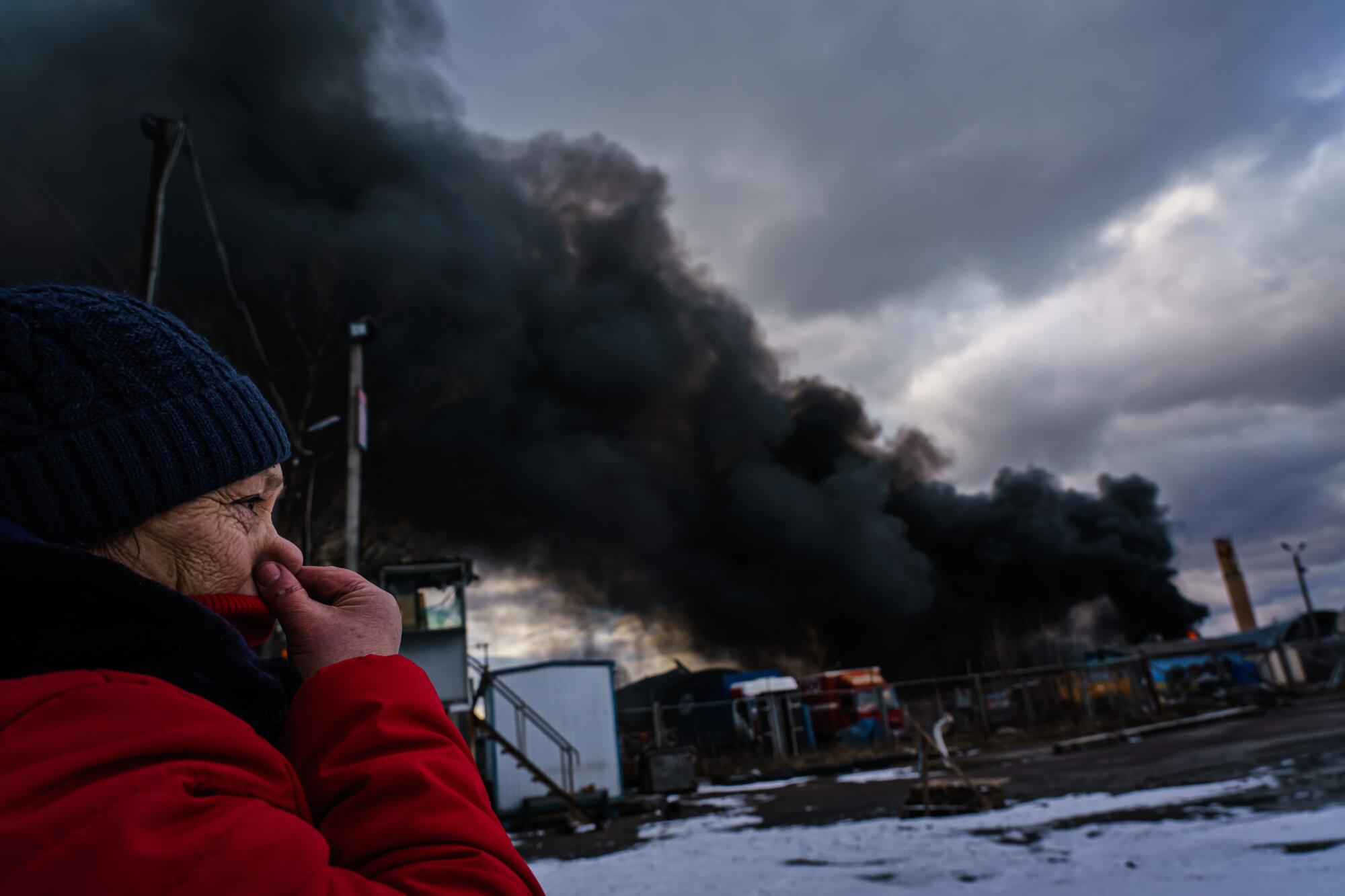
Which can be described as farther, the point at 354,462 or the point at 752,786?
the point at 752,786

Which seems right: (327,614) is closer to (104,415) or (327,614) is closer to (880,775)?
(104,415)

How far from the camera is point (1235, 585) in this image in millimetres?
56906

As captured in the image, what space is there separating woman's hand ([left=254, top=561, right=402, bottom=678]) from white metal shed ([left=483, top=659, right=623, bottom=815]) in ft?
49.9

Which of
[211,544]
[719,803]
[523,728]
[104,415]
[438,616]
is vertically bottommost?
[719,803]

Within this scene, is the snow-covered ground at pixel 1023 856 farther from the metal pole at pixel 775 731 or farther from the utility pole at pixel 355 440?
the metal pole at pixel 775 731

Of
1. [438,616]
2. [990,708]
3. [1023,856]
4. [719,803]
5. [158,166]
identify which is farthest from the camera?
[990,708]

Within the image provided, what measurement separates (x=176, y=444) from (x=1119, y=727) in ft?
81.1

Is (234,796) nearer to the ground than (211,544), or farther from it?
nearer to the ground

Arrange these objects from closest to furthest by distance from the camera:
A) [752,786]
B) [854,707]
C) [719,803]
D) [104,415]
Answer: [104,415] < [719,803] < [752,786] < [854,707]

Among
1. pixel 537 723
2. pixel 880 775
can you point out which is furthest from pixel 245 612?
pixel 880 775

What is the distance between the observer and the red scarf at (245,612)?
2.96 ft

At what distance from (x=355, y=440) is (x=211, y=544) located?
11310 mm

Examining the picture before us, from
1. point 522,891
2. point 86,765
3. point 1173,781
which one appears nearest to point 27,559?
point 86,765

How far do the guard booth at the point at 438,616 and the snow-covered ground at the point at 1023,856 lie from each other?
541 centimetres
